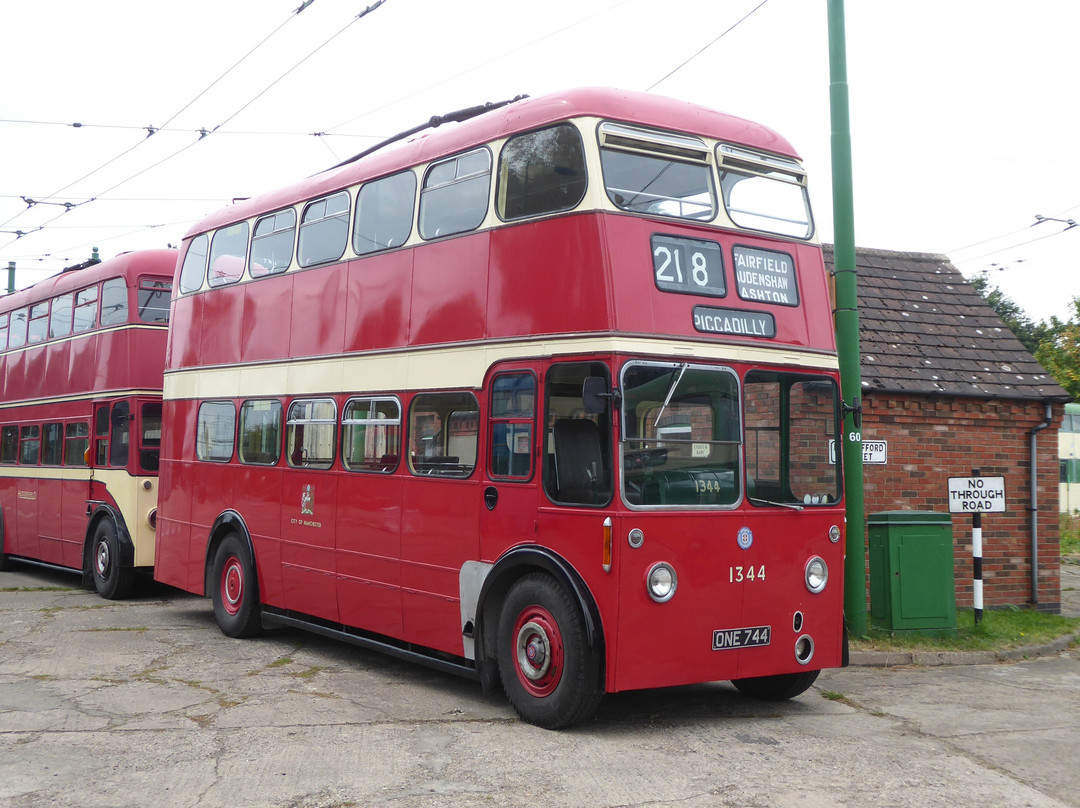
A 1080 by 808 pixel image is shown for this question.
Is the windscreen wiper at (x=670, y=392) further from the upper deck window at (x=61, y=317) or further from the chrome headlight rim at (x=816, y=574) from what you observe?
the upper deck window at (x=61, y=317)

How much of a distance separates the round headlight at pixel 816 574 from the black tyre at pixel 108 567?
9433mm

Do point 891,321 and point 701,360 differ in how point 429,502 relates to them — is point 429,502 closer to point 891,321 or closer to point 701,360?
point 701,360

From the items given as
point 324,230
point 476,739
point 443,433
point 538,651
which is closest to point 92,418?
point 324,230

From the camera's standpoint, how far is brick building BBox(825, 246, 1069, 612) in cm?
1195

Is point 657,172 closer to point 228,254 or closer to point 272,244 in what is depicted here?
point 272,244

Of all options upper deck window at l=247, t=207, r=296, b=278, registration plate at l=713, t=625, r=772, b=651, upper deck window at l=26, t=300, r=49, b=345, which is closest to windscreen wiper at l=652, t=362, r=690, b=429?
registration plate at l=713, t=625, r=772, b=651

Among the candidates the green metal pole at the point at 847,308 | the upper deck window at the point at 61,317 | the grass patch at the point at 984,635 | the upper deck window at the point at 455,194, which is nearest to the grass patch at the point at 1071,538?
the grass patch at the point at 984,635

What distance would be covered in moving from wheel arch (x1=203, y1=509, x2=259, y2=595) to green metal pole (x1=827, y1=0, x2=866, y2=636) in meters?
5.72

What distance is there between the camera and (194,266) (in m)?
12.2

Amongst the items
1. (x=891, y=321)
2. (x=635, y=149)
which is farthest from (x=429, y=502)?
(x=891, y=321)

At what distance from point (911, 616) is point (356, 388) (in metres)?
5.49

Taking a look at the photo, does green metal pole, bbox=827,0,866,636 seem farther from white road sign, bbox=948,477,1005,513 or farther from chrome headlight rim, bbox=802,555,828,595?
chrome headlight rim, bbox=802,555,828,595

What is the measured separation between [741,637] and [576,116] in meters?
3.57

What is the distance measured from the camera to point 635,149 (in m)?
7.19
